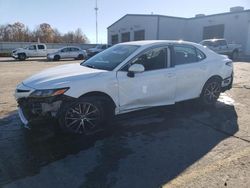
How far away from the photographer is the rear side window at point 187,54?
608cm

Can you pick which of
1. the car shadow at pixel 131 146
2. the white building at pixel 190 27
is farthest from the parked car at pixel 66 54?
the car shadow at pixel 131 146

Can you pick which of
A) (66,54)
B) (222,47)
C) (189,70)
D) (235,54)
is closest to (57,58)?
(66,54)

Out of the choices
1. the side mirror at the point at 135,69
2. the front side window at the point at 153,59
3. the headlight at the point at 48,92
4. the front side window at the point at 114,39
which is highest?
the front side window at the point at 114,39

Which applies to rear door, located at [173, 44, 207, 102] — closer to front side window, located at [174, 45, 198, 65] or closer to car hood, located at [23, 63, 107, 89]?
front side window, located at [174, 45, 198, 65]

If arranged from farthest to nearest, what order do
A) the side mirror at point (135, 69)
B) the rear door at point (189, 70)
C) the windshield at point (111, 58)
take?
the rear door at point (189, 70) < the windshield at point (111, 58) < the side mirror at point (135, 69)

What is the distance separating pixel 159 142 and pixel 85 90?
1528mm

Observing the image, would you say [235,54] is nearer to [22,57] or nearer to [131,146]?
[22,57]

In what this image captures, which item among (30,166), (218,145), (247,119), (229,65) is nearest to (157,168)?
(218,145)

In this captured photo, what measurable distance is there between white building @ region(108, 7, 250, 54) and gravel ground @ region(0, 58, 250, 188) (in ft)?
98.7

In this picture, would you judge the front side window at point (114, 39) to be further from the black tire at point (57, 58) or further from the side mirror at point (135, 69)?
the side mirror at point (135, 69)

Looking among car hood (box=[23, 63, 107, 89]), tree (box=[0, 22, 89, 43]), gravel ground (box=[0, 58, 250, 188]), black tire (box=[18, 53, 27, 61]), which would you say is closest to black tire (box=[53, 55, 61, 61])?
black tire (box=[18, 53, 27, 61])

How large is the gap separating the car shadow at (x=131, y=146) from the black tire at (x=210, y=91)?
0.49m

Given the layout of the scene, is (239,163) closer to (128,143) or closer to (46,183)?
(128,143)

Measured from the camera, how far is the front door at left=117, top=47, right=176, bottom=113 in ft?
17.1
